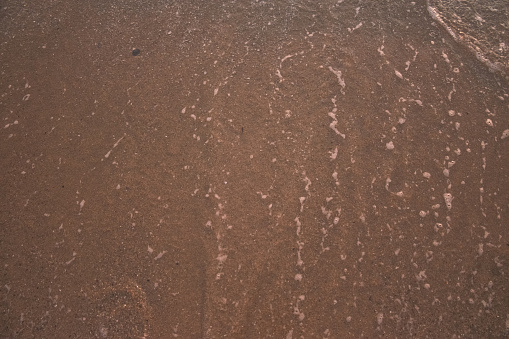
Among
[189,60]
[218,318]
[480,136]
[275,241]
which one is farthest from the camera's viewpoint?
[189,60]

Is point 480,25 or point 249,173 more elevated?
point 480,25

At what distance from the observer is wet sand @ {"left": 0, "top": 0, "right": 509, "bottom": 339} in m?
1.62

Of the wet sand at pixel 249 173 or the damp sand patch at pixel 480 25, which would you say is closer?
the wet sand at pixel 249 173

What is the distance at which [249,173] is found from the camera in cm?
185

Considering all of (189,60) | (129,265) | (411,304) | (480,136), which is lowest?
(411,304)

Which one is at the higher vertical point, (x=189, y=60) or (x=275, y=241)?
(x=189, y=60)

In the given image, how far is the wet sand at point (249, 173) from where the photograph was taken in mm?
1621

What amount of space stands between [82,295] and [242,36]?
1719 millimetres

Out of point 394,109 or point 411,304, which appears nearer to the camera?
point 411,304

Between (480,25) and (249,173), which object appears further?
(480,25)

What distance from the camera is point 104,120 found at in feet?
6.56

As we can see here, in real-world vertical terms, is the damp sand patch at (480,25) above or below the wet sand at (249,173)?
above

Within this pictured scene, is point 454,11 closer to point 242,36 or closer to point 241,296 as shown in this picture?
point 242,36

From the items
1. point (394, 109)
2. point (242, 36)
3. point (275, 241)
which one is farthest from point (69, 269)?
point (394, 109)
